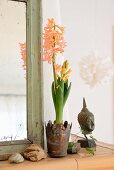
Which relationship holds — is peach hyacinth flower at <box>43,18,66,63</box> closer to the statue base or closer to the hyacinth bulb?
the hyacinth bulb

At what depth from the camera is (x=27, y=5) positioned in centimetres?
117

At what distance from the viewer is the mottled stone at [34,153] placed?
1019mm

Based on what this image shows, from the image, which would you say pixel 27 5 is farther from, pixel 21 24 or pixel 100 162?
pixel 100 162

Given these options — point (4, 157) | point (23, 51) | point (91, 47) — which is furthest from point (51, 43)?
point (91, 47)

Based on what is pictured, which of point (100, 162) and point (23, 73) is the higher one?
point (23, 73)

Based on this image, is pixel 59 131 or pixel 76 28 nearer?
pixel 59 131

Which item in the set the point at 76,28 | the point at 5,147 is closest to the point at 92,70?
the point at 5,147

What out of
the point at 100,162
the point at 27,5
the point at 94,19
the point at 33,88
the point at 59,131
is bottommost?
the point at 100,162

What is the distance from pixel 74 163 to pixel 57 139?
0.39 feet

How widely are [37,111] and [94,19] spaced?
1157mm

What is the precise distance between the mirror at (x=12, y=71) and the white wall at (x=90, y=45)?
0.79m

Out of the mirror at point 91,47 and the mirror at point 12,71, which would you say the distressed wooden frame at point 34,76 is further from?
the mirror at point 91,47

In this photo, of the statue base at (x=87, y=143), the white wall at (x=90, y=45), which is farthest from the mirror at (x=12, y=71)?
the white wall at (x=90, y=45)

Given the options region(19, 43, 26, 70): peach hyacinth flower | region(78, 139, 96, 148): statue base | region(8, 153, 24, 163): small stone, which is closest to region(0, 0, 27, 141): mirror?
region(19, 43, 26, 70): peach hyacinth flower
